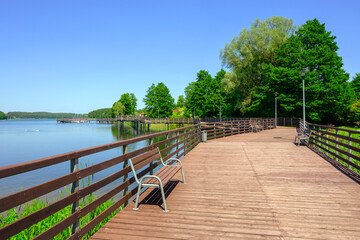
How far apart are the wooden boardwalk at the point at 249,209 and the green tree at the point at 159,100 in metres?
74.1

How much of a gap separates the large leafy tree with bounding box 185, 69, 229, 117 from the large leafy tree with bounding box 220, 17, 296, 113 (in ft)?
63.5

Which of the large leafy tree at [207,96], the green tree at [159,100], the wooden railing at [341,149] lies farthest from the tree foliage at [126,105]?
the wooden railing at [341,149]

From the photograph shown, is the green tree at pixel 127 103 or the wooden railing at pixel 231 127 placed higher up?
the green tree at pixel 127 103

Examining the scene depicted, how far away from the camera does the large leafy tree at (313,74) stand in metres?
34.4

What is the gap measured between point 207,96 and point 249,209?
61781 millimetres

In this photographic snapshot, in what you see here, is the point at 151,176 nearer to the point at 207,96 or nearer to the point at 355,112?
the point at 355,112

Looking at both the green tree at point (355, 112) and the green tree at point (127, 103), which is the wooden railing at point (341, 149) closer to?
the green tree at point (355, 112)

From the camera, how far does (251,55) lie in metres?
39.8

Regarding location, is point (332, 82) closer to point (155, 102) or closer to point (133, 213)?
point (133, 213)

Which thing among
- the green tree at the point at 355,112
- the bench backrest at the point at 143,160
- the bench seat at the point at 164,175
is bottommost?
the bench seat at the point at 164,175

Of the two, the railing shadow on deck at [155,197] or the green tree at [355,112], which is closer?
the railing shadow on deck at [155,197]

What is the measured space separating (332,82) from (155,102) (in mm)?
54986

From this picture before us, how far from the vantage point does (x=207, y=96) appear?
65.1m

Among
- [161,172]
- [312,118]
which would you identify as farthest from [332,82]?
[161,172]
